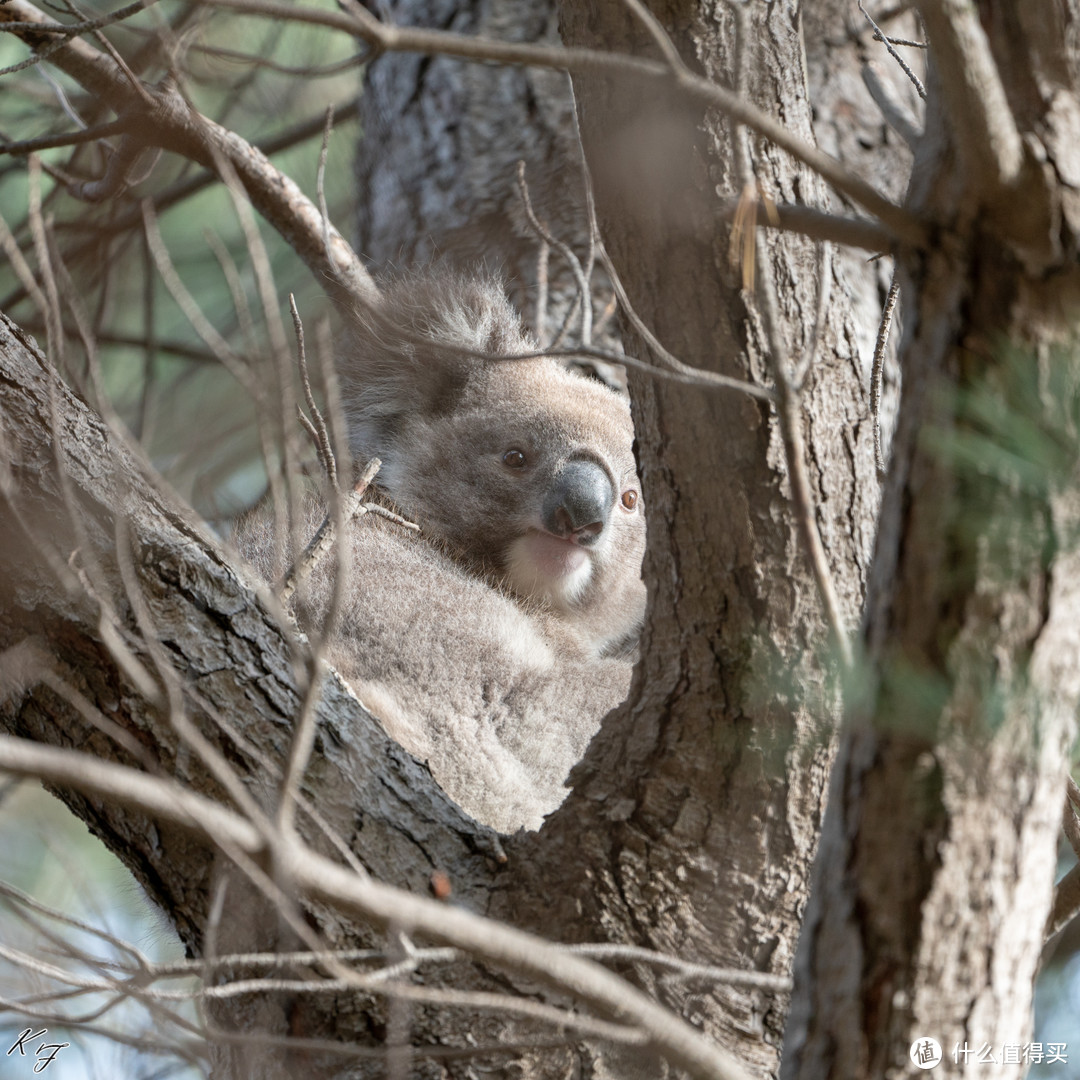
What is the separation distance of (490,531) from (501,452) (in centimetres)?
23

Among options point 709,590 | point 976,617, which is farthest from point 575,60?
point 709,590

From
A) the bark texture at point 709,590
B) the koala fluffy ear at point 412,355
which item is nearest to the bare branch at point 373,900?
the bark texture at point 709,590

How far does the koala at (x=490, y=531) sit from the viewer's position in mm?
2484

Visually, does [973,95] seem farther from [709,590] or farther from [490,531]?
[490,531]

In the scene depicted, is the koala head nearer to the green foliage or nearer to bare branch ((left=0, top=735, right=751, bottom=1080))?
the green foliage

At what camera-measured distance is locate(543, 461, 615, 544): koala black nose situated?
3.14 meters

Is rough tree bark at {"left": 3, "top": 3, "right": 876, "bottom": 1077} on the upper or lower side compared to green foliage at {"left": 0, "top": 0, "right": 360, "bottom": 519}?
lower

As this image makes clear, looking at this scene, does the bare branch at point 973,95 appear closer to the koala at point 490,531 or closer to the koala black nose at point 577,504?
the koala at point 490,531

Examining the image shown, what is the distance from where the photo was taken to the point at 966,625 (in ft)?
3.24

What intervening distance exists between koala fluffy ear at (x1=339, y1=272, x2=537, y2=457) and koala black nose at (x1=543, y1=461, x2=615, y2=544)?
1.57 ft

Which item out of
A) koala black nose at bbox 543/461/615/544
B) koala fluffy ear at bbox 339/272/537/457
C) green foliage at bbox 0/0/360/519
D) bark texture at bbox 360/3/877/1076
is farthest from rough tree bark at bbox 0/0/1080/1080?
koala fluffy ear at bbox 339/272/537/457

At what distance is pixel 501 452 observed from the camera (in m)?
3.27

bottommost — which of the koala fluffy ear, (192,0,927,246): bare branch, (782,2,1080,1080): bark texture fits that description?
(782,2,1080,1080): bark texture

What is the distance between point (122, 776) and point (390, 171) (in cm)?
335
